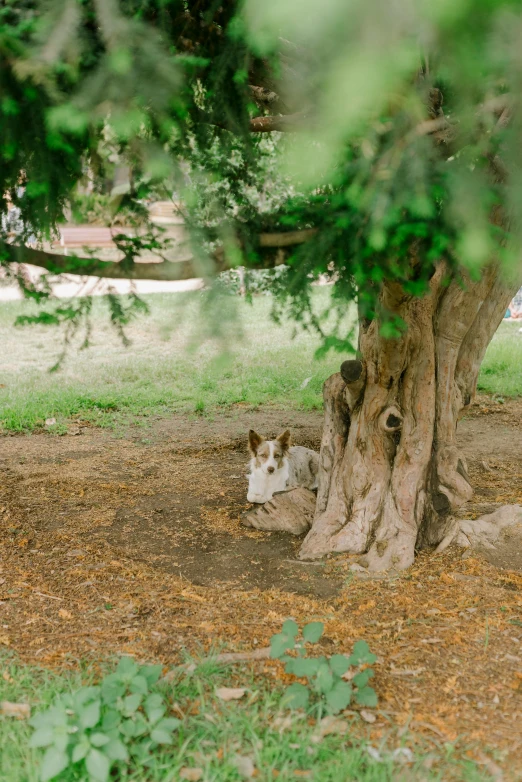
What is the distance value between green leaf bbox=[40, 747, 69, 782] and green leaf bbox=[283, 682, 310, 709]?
92 cm

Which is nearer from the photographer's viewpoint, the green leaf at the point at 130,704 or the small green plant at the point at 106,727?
the small green plant at the point at 106,727

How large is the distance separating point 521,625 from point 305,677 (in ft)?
4.30

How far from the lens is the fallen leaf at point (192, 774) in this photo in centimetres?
255

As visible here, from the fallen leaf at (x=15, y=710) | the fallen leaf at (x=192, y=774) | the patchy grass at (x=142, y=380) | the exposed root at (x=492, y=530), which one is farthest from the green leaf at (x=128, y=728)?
the patchy grass at (x=142, y=380)

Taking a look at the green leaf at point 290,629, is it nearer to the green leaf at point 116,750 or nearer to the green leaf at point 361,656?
the green leaf at point 361,656

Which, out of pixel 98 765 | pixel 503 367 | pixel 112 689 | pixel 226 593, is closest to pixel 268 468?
pixel 226 593

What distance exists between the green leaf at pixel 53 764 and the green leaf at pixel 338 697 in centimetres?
104

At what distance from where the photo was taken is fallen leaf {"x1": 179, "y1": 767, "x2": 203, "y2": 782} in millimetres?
2549

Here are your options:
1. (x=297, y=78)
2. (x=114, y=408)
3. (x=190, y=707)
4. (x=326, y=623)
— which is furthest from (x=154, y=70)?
(x=114, y=408)

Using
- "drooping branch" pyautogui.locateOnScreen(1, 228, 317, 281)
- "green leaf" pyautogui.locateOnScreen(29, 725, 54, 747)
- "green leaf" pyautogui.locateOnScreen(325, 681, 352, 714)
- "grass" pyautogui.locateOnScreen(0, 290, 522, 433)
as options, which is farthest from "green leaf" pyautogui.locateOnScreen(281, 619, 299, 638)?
"grass" pyautogui.locateOnScreen(0, 290, 522, 433)

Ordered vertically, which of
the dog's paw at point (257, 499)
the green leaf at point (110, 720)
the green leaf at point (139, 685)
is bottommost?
the dog's paw at point (257, 499)

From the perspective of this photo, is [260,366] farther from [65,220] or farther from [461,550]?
[65,220]

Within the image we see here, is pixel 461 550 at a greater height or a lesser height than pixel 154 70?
lesser

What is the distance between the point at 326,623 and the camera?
373 centimetres
